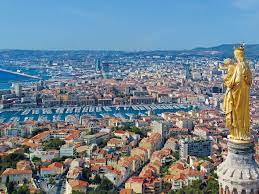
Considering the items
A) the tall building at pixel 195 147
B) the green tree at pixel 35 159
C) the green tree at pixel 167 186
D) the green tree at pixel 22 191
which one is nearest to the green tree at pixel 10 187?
the green tree at pixel 22 191

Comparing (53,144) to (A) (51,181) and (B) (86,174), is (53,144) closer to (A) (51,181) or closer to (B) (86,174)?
(B) (86,174)

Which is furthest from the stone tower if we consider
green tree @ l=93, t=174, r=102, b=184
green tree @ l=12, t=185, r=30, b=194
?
green tree @ l=93, t=174, r=102, b=184

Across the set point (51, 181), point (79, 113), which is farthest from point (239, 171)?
point (79, 113)

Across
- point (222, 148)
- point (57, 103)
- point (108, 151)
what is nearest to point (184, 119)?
point (222, 148)

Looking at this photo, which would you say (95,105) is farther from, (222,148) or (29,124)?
(222,148)

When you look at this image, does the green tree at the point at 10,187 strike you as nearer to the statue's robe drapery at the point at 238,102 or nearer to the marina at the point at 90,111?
the statue's robe drapery at the point at 238,102
